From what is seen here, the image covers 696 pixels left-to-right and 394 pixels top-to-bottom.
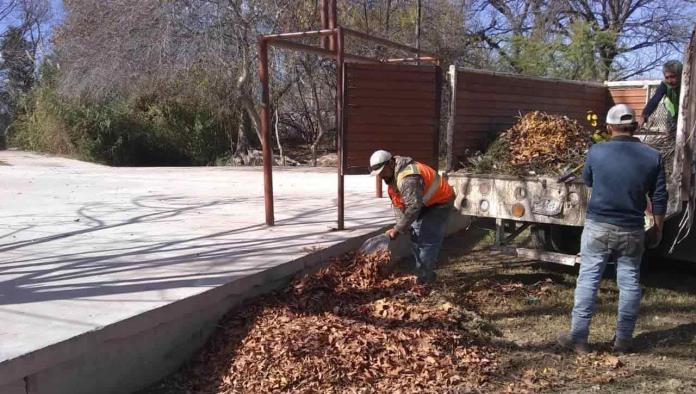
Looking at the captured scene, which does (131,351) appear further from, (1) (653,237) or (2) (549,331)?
(1) (653,237)

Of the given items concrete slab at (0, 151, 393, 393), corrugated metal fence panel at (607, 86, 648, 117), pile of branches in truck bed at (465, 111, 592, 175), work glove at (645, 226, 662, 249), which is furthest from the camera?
corrugated metal fence panel at (607, 86, 648, 117)

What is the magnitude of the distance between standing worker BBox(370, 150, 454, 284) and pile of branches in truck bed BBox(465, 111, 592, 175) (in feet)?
1.82

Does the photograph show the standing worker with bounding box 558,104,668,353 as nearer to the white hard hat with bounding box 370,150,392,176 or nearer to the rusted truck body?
the rusted truck body

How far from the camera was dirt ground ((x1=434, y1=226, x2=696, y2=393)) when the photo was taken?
3889 millimetres

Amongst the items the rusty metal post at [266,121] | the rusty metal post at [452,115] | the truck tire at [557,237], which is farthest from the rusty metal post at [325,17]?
the truck tire at [557,237]

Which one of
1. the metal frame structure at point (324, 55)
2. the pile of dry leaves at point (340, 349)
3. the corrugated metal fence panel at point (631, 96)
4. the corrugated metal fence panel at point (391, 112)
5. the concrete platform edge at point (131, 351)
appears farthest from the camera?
the corrugated metal fence panel at point (631, 96)

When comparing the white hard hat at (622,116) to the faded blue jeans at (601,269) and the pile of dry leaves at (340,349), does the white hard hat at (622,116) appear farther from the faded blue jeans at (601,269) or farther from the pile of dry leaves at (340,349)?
the pile of dry leaves at (340,349)

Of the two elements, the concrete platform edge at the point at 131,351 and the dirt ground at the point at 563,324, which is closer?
the concrete platform edge at the point at 131,351

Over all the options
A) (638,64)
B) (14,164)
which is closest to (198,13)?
(14,164)

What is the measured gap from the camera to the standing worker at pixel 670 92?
19.6ft

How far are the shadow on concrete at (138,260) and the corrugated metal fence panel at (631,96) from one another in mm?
3405

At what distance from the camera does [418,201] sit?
16.1 ft

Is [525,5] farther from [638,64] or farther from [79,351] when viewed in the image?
[79,351]

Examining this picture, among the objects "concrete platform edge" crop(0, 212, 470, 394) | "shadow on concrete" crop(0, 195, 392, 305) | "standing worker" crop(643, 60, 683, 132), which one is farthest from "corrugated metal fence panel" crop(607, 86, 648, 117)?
"concrete platform edge" crop(0, 212, 470, 394)
